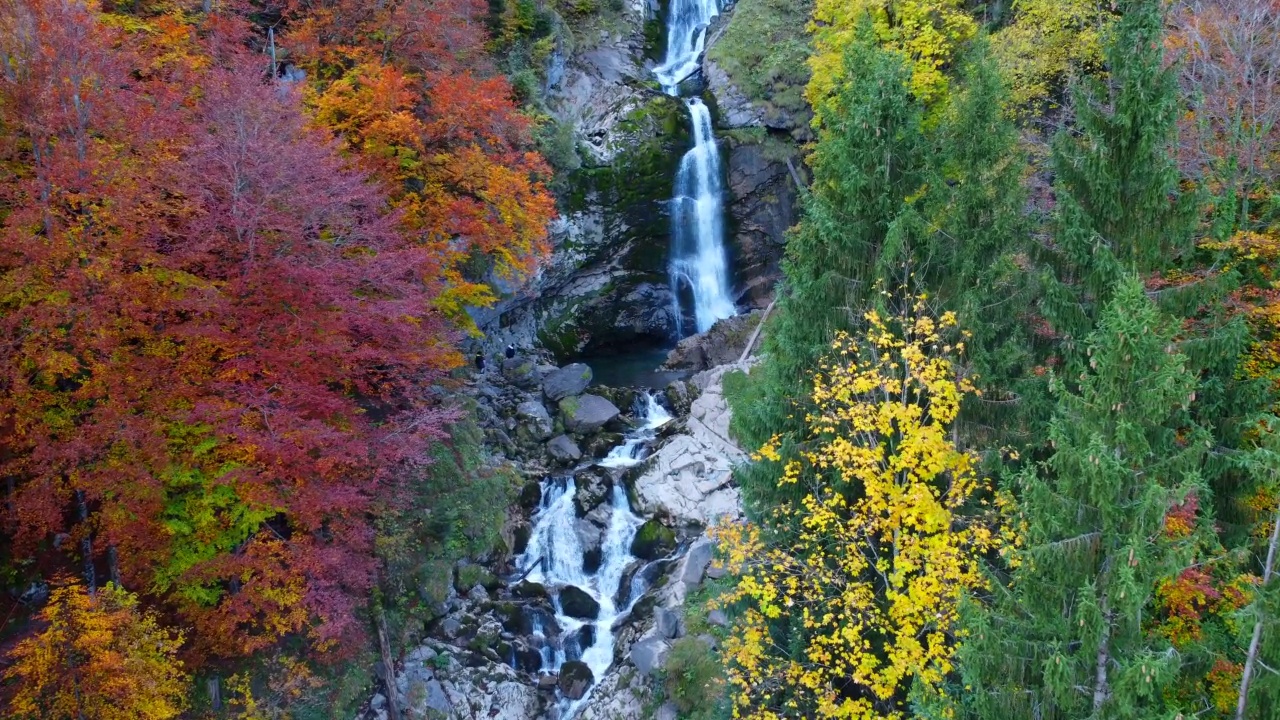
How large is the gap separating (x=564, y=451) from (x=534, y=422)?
5.60 feet

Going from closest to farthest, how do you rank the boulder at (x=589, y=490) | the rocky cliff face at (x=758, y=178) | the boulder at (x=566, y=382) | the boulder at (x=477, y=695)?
1. the boulder at (x=477, y=695)
2. the boulder at (x=589, y=490)
3. the boulder at (x=566, y=382)
4. the rocky cliff face at (x=758, y=178)

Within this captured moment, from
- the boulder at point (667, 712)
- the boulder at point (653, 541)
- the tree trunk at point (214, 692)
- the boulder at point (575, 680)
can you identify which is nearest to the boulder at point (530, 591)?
the boulder at point (575, 680)

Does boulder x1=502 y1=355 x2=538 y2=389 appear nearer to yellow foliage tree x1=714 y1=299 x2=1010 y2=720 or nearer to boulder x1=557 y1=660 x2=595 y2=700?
boulder x1=557 y1=660 x2=595 y2=700

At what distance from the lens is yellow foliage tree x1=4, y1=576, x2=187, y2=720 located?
29.7ft

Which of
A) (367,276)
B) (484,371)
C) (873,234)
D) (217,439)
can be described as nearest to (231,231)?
(367,276)

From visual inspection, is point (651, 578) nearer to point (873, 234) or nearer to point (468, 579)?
point (468, 579)

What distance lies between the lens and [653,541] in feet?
59.0

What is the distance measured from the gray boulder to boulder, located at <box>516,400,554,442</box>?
544 mm

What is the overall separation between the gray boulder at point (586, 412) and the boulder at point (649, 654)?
781 centimetres

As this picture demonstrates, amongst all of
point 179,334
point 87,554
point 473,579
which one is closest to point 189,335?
point 179,334

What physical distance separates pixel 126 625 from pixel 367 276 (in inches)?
234

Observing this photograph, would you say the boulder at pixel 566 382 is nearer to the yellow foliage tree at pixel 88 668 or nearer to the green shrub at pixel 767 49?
the green shrub at pixel 767 49

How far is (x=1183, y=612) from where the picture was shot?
901cm

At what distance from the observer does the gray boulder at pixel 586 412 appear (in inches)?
867
